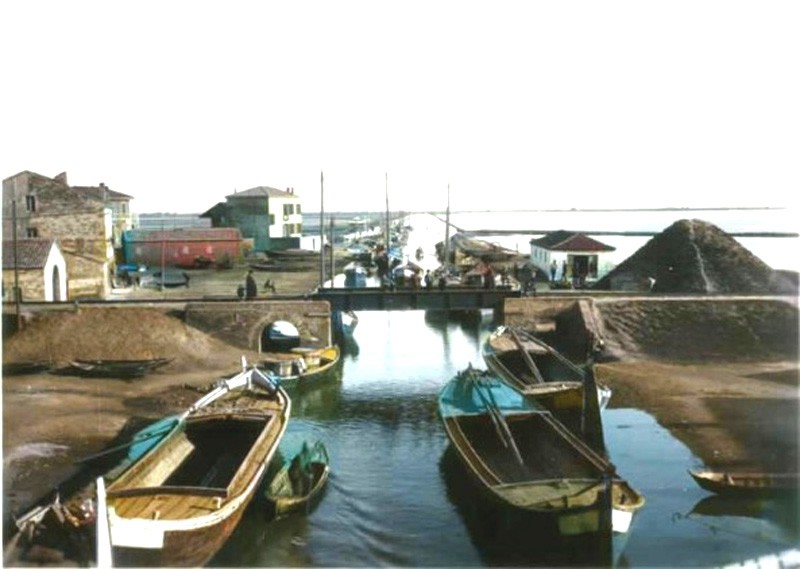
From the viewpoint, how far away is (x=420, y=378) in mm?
30094

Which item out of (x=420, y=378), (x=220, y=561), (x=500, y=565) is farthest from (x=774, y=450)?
(x=420, y=378)

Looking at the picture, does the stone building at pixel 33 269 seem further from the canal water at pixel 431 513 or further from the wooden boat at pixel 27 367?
the canal water at pixel 431 513

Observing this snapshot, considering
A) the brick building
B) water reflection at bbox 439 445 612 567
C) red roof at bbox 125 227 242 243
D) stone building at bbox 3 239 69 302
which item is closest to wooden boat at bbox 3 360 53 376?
stone building at bbox 3 239 69 302

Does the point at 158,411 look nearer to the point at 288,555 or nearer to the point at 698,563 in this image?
the point at 288,555

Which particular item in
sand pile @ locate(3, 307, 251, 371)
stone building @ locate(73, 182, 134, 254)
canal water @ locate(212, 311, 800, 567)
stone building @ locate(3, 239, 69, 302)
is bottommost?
canal water @ locate(212, 311, 800, 567)

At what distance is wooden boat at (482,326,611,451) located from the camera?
54.0 feet

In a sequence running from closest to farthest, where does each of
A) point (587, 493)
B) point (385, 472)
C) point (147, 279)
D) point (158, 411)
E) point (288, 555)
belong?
point (587, 493), point (288, 555), point (385, 472), point (158, 411), point (147, 279)

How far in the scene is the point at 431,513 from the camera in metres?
16.2

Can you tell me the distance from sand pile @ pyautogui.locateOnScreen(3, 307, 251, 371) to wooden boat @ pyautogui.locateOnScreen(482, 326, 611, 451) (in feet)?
35.8

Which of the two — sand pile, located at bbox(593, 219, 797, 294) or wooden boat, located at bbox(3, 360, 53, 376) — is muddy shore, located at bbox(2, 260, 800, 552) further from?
sand pile, located at bbox(593, 219, 797, 294)

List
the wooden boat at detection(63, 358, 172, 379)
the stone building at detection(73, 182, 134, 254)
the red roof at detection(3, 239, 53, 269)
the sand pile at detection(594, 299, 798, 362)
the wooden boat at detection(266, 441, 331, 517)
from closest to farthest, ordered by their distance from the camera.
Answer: the wooden boat at detection(266, 441, 331, 517), the wooden boat at detection(63, 358, 172, 379), the sand pile at detection(594, 299, 798, 362), the red roof at detection(3, 239, 53, 269), the stone building at detection(73, 182, 134, 254)

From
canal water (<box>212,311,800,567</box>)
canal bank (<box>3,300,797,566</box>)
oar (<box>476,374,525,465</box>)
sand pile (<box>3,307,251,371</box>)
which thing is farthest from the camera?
sand pile (<box>3,307,251,371</box>)

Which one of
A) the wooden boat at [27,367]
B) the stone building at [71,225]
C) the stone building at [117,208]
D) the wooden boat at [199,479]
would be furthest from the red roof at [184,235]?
the wooden boat at [199,479]

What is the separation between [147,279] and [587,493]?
1681 inches
